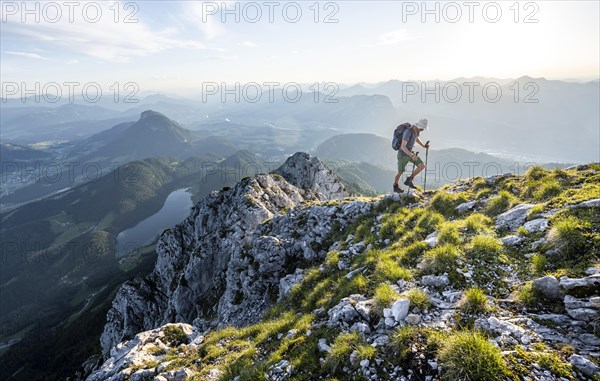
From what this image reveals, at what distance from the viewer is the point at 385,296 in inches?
382

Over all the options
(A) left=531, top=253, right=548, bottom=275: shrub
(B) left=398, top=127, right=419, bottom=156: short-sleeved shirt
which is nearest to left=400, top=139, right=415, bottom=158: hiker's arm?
(B) left=398, top=127, right=419, bottom=156: short-sleeved shirt

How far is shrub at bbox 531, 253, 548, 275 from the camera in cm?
884

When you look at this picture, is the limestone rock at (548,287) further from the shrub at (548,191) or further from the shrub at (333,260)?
the shrub at (333,260)

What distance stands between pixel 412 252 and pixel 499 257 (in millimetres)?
3325

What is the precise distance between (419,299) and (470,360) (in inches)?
111

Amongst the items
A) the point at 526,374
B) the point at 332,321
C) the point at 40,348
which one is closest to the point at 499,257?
the point at 526,374

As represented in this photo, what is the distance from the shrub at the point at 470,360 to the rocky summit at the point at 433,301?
0.02 metres

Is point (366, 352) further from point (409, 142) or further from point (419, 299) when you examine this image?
point (409, 142)

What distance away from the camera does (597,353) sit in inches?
241

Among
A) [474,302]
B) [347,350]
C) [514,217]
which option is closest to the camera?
[474,302]

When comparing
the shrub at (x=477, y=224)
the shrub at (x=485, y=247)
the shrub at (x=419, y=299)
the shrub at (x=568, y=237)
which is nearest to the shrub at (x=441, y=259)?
the shrub at (x=485, y=247)

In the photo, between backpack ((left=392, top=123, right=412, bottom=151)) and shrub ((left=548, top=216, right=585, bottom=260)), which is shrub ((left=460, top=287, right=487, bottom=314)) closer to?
shrub ((left=548, top=216, right=585, bottom=260))

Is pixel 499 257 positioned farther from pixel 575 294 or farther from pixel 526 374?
pixel 526 374

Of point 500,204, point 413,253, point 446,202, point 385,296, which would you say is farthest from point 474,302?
point 446,202
